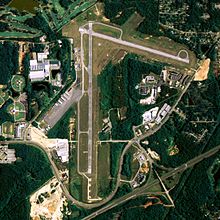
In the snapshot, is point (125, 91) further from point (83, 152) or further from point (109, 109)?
point (83, 152)

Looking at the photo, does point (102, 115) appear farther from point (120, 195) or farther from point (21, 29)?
point (21, 29)

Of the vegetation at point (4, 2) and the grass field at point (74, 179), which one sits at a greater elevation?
the vegetation at point (4, 2)

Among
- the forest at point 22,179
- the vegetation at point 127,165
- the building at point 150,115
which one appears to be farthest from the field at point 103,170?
the forest at point 22,179

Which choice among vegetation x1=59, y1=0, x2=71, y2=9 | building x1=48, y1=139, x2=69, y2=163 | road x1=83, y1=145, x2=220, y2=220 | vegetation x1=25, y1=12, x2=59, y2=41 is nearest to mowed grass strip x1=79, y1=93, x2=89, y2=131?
building x1=48, y1=139, x2=69, y2=163

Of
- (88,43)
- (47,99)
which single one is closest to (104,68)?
(88,43)

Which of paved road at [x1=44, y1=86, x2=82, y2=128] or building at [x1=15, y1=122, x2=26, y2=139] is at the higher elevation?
paved road at [x1=44, y1=86, x2=82, y2=128]

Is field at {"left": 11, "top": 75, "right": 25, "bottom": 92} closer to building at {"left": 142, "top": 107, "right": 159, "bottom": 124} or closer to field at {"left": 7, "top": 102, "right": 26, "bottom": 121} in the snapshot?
field at {"left": 7, "top": 102, "right": 26, "bottom": 121}

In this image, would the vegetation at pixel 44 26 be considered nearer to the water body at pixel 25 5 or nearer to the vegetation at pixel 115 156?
the water body at pixel 25 5
